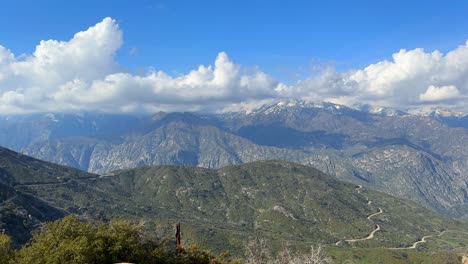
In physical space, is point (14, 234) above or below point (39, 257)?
below

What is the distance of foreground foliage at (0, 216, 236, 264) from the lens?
162 ft

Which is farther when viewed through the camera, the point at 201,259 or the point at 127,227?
the point at 201,259

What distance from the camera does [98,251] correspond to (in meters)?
51.8

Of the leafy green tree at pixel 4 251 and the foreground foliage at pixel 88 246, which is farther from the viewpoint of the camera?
the leafy green tree at pixel 4 251

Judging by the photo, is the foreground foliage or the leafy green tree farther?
the leafy green tree

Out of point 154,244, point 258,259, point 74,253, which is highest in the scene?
point 74,253

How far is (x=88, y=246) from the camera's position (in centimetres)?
5053

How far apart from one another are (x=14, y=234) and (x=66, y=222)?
535 ft

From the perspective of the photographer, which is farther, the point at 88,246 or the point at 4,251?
the point at 4,251

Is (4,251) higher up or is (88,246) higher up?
(88,246)

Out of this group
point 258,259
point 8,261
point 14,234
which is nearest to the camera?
point 8,261

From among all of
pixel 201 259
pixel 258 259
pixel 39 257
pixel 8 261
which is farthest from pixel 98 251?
pixel 258 259

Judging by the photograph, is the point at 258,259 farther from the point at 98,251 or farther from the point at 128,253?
the point at 98,251

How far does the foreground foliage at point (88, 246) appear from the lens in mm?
49250
